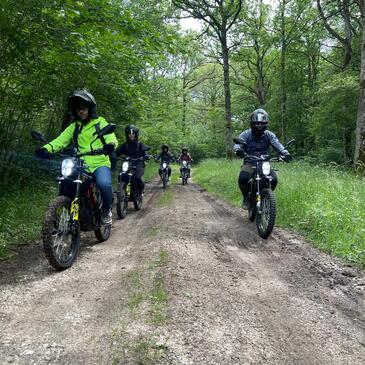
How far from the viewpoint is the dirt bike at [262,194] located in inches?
251

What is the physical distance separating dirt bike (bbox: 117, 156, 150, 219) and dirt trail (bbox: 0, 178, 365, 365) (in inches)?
129

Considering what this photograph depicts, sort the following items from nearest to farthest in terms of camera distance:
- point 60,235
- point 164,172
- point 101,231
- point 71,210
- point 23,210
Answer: point 60,235 < point 71,210 < point 101,231 < point 23,210 < point 164,172

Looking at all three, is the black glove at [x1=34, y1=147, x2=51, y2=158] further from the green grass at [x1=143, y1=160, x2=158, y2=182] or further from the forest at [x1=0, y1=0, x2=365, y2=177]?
the green grass at [x1=143, y1=160, x2=158, y2=182]

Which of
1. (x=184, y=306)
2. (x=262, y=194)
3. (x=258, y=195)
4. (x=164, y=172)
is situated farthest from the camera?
(x=164, y=172)

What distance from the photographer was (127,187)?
31.8ft

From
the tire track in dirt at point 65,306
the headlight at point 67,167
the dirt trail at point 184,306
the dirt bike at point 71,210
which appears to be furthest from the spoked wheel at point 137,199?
the headlight at point 67,167

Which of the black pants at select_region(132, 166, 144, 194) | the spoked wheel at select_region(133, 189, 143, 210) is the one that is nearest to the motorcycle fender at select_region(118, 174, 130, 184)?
the black pants at select_region(132, 166, 144, 194)

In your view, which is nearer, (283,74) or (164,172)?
(164,172)

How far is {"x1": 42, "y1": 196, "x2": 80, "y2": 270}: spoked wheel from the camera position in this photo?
438 cm

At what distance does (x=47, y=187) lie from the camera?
9961mm

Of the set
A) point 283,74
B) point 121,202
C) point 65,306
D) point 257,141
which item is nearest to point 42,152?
point 65,306

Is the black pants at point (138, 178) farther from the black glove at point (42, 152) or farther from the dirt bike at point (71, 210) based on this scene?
the black glove at point (42, 152)

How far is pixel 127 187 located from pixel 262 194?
4.06 meters

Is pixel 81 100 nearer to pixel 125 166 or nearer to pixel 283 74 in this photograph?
pixel 125 166
